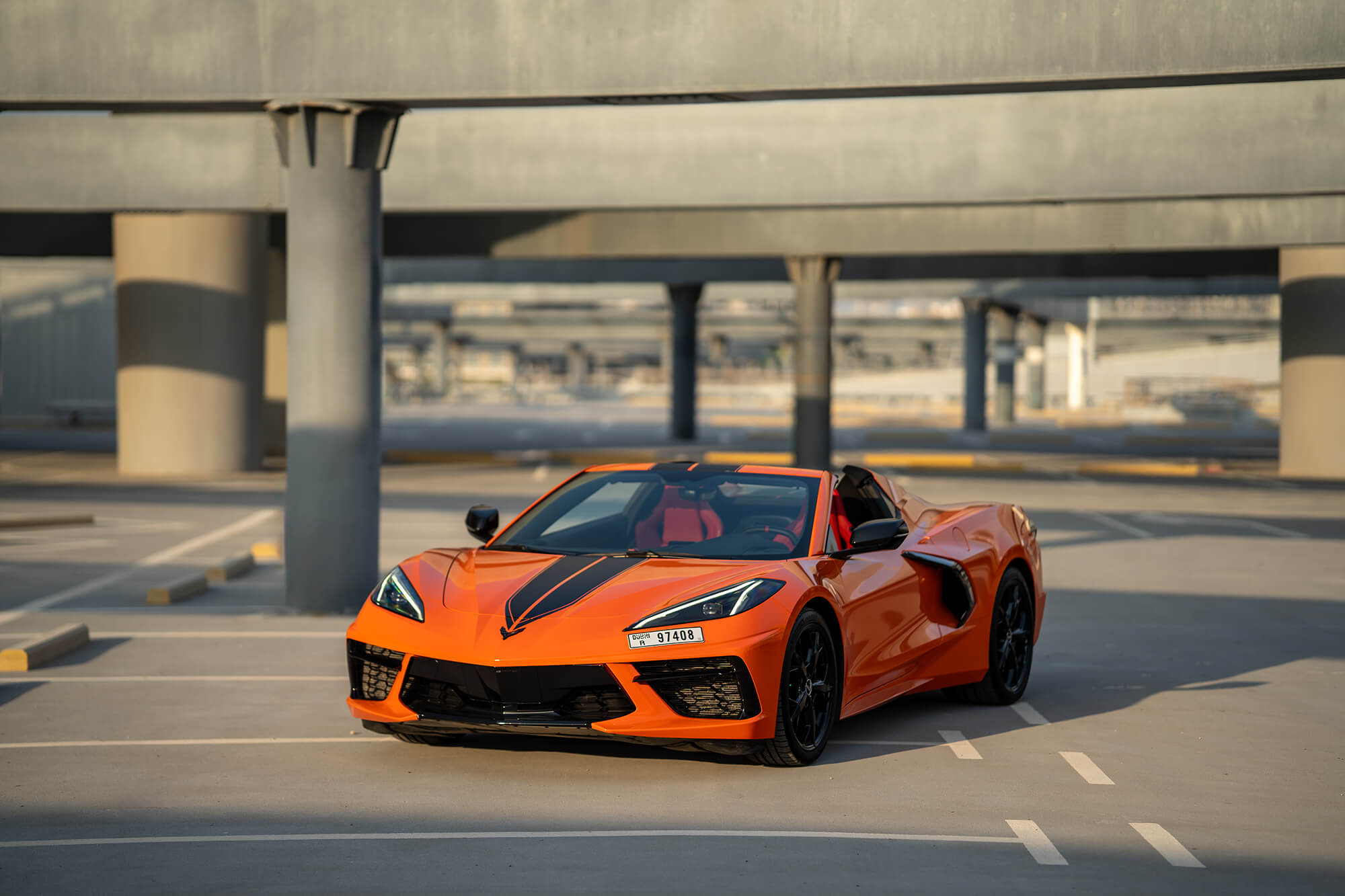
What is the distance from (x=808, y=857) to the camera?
5.41 meters

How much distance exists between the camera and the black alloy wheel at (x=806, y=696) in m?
6.61

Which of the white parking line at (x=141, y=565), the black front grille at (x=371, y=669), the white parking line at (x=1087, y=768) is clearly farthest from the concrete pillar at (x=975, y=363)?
the black front grille at (x=371, y=669)

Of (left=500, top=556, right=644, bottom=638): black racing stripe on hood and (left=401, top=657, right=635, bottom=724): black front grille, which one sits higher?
(left=500, top=556, right=644, bottom=638): black racing stripe on hood

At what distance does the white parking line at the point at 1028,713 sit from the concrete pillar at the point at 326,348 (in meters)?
4.83

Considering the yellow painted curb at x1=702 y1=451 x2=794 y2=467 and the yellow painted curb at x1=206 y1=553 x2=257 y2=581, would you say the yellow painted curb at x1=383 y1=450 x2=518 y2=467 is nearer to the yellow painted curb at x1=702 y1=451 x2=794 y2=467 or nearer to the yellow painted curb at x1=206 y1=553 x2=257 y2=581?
the yellow painted curb at x1=702 y1=451 x2=794 y2=467

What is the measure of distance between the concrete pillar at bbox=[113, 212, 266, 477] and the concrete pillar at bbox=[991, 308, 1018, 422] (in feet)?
124

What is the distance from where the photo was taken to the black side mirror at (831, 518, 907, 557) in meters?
7.27

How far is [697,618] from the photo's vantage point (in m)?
6.47

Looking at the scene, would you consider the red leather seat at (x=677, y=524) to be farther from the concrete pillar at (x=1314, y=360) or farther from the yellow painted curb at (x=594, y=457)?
the concrete pillar at (x=1314, y=360)

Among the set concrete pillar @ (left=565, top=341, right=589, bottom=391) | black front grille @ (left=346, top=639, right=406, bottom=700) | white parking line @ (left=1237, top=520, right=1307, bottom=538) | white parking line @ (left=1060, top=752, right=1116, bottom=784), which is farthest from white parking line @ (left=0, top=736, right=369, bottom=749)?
concrete pillar @ (left=565, top=341, right=589, bottom=391)

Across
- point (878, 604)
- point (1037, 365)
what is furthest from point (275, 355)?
point (1037, 365)

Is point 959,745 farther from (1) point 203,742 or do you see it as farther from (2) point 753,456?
(2) point 753,456

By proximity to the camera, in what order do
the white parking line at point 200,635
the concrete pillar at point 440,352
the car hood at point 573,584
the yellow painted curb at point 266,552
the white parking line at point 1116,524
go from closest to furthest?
the car hood at point 573,584 < the white parking line at point 200,635 < the yellow painted curb at point 266,552 < the white parking line at point 1116,524 < the concrete pillar at point 440,352

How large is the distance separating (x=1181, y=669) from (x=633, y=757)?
4.17 m
